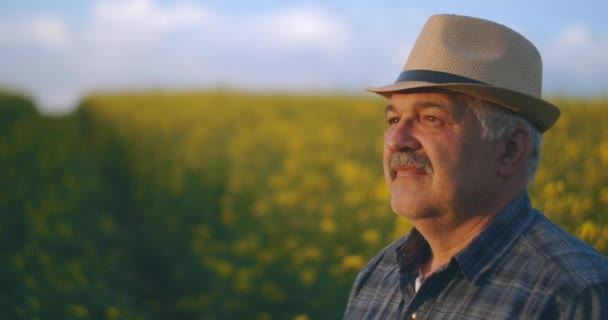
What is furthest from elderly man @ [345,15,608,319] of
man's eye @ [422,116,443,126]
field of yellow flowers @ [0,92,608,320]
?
field of yellow flowers @ [0,92,608,320]

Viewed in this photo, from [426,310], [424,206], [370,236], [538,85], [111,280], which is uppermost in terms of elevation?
[538,85]

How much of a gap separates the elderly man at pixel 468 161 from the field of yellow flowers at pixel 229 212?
1171 mm

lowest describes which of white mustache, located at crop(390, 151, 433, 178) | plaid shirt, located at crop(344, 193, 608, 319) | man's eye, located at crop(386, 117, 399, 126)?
plaid shirt, located at crop(344, 193, 608, 319)

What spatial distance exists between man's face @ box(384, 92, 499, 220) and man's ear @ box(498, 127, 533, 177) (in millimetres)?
29

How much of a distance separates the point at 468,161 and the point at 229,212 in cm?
595

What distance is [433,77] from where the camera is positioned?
6.86 ft

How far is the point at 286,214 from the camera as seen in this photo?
6832 mm

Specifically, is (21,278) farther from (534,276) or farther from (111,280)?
(534,276)

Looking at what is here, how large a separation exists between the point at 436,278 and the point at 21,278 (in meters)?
4.34

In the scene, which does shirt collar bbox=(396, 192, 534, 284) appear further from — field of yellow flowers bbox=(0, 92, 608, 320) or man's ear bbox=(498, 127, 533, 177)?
field of yellow flowers bbox=(0, 92, 608, 320)

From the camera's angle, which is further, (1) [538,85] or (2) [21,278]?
(2) [21,278]

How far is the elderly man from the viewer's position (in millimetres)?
1979

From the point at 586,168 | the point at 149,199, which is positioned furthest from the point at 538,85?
the point at 149,199

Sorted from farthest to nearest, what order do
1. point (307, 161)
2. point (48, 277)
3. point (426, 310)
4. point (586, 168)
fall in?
1. point (307, 161)
2. point (48, 277)
3. point (586, 168)
4. point (426, 310)
